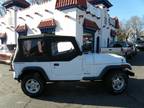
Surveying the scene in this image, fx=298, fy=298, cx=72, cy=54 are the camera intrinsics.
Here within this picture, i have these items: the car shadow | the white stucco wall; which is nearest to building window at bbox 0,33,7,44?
the white stucco wall

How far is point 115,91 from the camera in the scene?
393 inches

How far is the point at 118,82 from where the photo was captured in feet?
32.9

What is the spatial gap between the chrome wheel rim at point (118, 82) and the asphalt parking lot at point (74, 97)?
0.30 meters

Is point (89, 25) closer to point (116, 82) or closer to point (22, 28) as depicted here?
point (22, 28)

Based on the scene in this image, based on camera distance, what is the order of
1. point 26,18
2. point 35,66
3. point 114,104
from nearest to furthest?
point 114,104, point 35,66, point 26,18

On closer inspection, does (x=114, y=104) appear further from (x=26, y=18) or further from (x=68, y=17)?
(x=26, y=18)

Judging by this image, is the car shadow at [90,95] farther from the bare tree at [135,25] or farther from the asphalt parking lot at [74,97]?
the bare tree at [135,25]

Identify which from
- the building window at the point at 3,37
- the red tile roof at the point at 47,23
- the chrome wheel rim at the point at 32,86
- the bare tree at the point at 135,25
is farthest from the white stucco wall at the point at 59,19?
the bare tree at the point at 135,25

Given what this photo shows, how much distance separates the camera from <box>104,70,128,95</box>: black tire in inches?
392

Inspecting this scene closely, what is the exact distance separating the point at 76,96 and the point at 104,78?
1131 millimetres

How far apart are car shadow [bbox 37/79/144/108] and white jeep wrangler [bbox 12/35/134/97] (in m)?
0.43

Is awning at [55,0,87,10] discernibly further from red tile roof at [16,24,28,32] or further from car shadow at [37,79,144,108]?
car shadow at [37,79,144,108]

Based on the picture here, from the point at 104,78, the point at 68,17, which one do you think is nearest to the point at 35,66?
the point at 104,78

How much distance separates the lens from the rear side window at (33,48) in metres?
9.95
